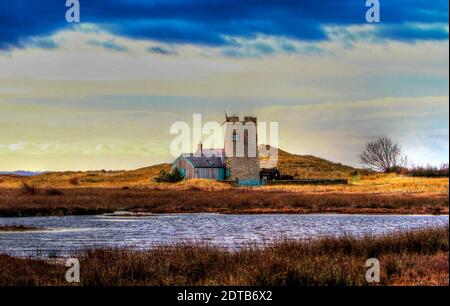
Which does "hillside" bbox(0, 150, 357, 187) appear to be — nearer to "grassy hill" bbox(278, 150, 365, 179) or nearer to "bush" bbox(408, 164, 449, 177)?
"grassy hill" bbox(278, 150, 365, 179)

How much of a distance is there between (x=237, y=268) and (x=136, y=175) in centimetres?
9567

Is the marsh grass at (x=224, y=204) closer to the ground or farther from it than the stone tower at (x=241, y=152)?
closer to the ground

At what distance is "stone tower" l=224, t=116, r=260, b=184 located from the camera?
3533 inches

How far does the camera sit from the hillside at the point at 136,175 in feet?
312

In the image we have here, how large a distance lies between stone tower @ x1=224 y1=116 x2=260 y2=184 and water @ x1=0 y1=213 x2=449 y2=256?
43099 millimetres

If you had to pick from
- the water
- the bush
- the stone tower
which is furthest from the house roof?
the water

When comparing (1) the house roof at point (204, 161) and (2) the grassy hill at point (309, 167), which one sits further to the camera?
(2) the grassy hill at point (309, 167)

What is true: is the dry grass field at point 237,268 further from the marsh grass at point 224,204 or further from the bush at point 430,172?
the bush at point 430,172

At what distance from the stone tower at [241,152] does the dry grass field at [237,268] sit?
221 feet

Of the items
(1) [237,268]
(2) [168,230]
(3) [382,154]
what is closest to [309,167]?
(3) [382,154]

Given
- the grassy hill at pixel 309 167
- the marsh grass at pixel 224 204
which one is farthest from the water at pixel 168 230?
the grassy hill at pixel 309 167
